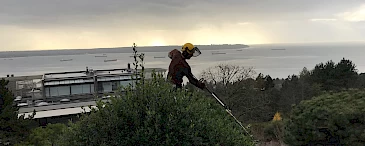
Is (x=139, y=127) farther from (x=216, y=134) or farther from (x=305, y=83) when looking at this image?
(x=305, y=83)

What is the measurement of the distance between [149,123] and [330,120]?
929 cm

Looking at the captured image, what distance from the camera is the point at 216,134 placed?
9.22 feet

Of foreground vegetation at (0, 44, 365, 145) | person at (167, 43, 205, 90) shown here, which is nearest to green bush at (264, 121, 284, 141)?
foreground vegetation at (0, 44, 365, 145)

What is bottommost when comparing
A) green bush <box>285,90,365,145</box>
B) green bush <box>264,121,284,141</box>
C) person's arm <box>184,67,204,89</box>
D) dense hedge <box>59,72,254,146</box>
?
green bush <box>264,121,284,141</box>

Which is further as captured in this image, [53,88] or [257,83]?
[257,83]

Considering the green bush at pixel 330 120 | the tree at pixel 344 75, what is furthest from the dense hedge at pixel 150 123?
the tree at pixel 344 75

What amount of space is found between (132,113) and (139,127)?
137 millimetres

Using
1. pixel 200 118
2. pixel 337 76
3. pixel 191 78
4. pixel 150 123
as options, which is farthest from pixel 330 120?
pixel 337 76

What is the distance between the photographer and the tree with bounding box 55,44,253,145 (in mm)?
2643

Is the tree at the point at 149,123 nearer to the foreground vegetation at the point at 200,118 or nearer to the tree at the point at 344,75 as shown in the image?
the foreground vegetation at the point at 200,118

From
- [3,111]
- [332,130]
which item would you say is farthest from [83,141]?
[332,130]

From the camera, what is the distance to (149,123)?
266 cm

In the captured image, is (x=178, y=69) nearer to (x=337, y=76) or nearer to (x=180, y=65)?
(x=180, y=65)

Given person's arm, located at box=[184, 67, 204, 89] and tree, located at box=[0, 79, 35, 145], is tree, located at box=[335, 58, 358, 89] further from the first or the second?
person's arm, located at box=[184, 67, 204, 89]
